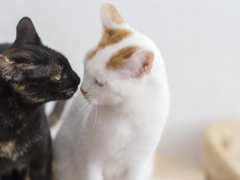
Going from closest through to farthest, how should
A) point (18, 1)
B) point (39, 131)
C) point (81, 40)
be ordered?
point (39, 131) → point (18, 1) → point (81, 40)

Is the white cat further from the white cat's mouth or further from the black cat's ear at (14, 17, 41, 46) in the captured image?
the black cat's ear at (14, 17, 41, 46)

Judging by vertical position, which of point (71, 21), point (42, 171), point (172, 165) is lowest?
point (172, 165)

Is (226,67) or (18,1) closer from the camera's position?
(18,1)

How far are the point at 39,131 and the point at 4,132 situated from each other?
0.31 ft

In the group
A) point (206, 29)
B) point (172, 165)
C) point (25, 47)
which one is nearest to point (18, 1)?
point (25, 47)

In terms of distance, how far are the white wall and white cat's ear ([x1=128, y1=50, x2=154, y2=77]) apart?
22.3 inches

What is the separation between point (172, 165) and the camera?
4.78 ft

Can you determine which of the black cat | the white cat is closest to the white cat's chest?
the white cat

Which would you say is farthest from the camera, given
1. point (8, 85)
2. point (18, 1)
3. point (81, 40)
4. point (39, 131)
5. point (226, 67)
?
point (226, 67)

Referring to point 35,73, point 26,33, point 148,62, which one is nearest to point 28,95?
point 35,73

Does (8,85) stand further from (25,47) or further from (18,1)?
(18,1)

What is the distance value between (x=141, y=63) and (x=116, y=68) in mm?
57

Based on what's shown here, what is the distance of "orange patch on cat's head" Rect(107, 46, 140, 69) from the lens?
2.69ft

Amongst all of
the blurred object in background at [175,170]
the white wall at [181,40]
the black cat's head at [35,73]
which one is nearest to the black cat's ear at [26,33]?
the black cat's head at [35,73]
